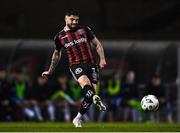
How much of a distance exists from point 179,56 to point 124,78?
6.05 ft

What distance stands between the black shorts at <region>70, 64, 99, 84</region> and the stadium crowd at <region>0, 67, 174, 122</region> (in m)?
9.22

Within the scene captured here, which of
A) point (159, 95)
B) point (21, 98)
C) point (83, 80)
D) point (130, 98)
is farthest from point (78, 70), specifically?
point (21, 98)

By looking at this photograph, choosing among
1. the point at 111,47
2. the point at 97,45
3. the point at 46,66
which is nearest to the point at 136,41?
the point at 111,47

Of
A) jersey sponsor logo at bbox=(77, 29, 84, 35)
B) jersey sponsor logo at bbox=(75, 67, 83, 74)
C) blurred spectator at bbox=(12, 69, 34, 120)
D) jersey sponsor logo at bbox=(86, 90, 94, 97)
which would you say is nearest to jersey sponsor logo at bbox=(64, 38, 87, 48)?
jersey sponsor logo at bbox=(77, 29, 84, 35)

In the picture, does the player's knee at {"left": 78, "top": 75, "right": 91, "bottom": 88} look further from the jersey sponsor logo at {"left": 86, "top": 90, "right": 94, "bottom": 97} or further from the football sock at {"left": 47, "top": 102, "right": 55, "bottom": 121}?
the football sock at {"left": 47, "top": 102, "right": 55, "bottom": 121}

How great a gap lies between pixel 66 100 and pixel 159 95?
2.82m

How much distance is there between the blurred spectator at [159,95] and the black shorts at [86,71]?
8747mm

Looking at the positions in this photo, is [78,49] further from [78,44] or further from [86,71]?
[86,71]

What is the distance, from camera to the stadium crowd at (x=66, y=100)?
29.1 m

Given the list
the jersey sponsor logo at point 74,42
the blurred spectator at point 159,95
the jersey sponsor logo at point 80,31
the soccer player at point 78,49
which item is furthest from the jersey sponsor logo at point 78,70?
the blurred spectator at point 159,95

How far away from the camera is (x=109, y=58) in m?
30.2

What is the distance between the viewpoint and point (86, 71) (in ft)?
64.3

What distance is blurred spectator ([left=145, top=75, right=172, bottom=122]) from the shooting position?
93.3 feet

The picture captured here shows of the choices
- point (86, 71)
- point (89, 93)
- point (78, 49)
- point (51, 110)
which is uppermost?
point (78, 49)
